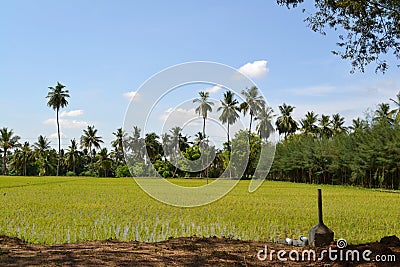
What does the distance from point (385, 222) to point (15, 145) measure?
54.9 meters

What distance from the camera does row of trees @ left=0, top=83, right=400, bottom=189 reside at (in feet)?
45.1

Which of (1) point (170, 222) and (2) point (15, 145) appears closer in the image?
(1) point (170, 222)

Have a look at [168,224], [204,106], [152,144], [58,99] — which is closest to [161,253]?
[168,224]

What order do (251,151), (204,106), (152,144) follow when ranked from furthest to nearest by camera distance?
(251,151), (152,144), (204,106)

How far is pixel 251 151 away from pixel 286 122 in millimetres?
24547

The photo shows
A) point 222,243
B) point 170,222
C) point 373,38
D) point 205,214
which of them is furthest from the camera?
point 205,214

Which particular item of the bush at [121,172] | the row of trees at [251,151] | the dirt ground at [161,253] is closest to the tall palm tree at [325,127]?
the row of trees at [251,151]

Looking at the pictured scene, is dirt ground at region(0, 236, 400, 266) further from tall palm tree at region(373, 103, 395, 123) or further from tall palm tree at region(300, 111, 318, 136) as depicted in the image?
tall palm tree at region(300, 111, 318, 136)

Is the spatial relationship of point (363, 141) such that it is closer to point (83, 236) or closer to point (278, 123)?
point (278, 123)

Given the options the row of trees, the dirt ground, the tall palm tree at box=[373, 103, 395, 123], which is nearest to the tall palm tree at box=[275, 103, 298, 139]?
the row of trees

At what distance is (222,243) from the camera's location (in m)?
5.92

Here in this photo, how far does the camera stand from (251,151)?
29.0m

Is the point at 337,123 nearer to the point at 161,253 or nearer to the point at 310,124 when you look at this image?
the point at 310,124

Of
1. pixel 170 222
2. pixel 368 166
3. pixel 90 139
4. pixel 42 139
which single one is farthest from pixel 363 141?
pixel 42 139
